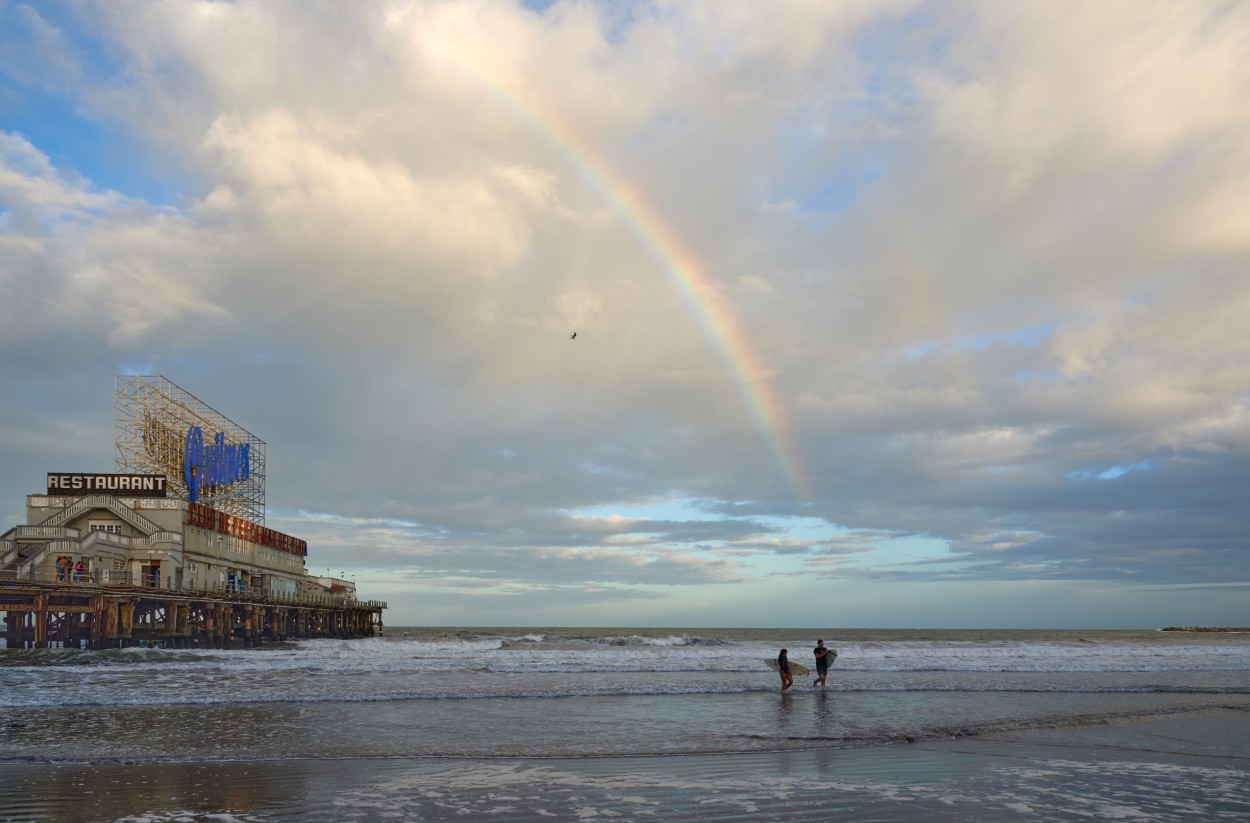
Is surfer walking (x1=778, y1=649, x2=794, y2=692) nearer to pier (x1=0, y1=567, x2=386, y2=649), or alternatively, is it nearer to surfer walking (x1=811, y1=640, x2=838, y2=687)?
surfer walking (x1=811, y1=640, x2=838, y2=687)

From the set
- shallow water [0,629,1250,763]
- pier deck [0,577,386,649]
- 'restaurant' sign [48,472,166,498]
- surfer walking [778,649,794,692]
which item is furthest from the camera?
'restaurant' sign [48,472,166,498]

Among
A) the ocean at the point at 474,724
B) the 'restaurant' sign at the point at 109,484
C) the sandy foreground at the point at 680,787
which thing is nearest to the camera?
the sandy foreground at the point at 680,787

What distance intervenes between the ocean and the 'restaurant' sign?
1327 inches

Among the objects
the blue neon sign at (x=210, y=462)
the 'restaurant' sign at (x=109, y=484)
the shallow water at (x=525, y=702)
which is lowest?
the shallow water at (x=525, y=702)

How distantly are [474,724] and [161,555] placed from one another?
55.4 metres

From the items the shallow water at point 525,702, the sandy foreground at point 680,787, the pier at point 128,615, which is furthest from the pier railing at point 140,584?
the sandy foreground at point 680,787

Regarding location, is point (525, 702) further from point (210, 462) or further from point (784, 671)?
point (210, 462)

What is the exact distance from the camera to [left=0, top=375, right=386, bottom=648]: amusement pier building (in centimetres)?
5619

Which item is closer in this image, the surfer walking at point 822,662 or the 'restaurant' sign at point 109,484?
the surfer walking at point 822,662

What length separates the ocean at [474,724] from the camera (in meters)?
13.9

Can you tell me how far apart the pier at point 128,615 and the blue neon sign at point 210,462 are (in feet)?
39.4

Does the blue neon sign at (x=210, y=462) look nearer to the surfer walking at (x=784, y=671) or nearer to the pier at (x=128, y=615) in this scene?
the pier at (x=128, y=615)

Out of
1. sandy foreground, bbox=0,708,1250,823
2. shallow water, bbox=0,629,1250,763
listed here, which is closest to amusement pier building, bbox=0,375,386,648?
shallow water, bbox=0,629,1250,763

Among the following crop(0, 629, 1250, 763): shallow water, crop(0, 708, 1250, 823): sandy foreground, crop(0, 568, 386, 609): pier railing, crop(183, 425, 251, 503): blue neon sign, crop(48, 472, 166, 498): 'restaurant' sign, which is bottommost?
crop(0, 629, 1250, 763): shallow water
